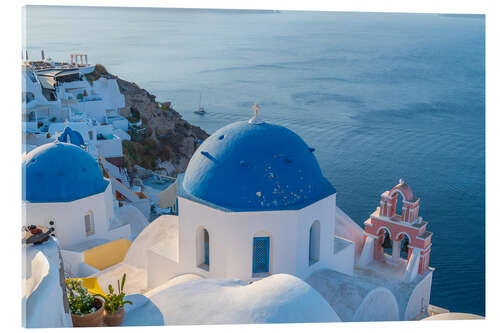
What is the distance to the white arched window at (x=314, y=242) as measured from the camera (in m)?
7.37

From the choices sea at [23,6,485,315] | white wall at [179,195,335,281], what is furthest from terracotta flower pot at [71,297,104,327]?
sea at [23,6,485,315]

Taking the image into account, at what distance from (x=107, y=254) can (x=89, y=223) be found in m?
0.75

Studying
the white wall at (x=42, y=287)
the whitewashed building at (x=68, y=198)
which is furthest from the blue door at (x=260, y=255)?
the whitewashed building at (x=68, y=198)

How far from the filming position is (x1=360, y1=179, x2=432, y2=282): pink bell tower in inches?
330

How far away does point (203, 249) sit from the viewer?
731 centimetres

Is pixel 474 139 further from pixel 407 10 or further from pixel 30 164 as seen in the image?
pixel 30 164

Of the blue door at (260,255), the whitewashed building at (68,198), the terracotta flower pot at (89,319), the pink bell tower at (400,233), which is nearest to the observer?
the terracotta flower pot at (89,319)

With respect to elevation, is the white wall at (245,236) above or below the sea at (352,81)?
below

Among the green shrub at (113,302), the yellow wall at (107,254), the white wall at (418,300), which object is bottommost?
the white wall at (418,300)

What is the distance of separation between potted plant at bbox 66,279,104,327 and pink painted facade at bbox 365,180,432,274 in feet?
17.4

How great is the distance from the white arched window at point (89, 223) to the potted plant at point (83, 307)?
15.6 feet

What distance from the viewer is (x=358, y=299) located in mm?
6684

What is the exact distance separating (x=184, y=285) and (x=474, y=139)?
28.1 feet

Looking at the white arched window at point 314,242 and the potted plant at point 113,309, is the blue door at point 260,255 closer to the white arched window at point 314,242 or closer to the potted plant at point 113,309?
the white arched window at point 314,242
